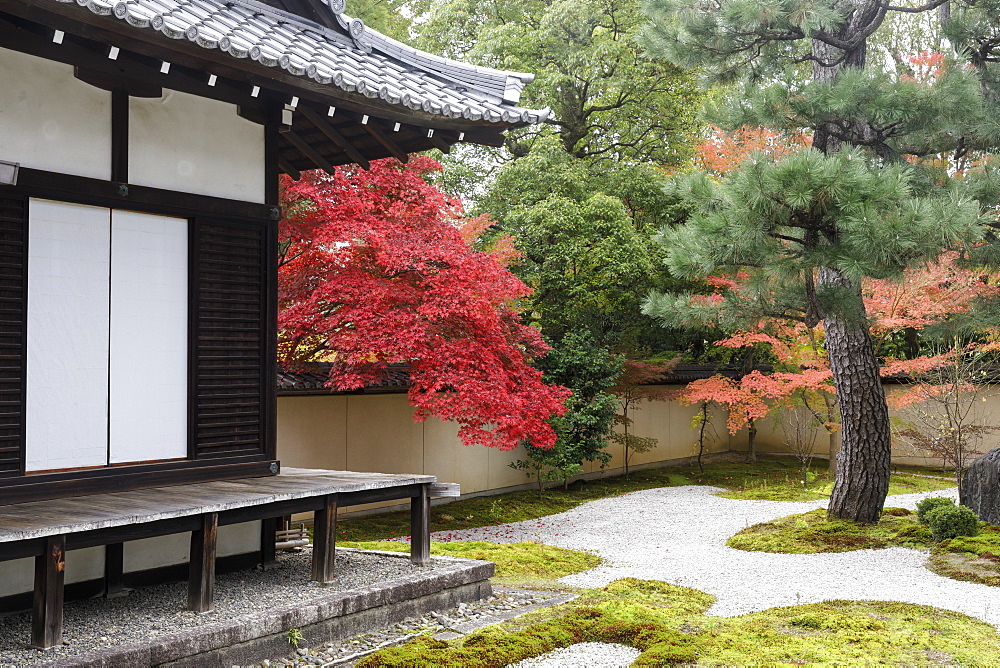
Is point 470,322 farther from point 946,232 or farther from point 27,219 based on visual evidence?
point 27,219

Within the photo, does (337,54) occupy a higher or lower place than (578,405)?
higher

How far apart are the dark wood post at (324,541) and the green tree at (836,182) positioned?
4041mm

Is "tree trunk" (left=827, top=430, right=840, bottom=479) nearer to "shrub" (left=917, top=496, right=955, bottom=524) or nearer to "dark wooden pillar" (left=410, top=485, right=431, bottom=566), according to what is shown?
"shrub" (left=917, top=496, right=955, bottom=524)

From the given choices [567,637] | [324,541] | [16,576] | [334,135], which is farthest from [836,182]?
[16,576]

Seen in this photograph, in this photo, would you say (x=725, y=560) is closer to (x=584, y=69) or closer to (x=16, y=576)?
(x=16, y=576)

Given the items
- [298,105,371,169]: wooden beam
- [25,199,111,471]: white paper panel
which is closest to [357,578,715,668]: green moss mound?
[25,199,111,471]: white paper panel

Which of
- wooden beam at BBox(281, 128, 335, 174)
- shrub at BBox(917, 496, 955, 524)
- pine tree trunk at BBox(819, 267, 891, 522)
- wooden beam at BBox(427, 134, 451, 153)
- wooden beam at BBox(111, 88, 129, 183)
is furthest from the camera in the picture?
pine tree trunk at BBox(819, 267, 891, 522)

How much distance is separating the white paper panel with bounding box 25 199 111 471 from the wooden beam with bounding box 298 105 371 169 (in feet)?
5.04

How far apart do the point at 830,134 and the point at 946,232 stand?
256 centimetres

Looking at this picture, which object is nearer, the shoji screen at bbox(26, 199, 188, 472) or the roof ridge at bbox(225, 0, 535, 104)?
the shoji screen at bbox(26, 199, 188, 472)

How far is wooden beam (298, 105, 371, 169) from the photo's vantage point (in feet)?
19.3

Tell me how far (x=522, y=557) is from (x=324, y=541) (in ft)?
12.0

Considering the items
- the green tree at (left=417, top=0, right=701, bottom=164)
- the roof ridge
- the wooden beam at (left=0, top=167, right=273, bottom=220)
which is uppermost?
the green tree at (left=417, top=0, right=701, bottom=164)

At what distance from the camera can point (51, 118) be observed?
476cm
